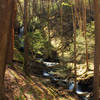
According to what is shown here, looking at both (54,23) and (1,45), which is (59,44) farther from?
(1,45)

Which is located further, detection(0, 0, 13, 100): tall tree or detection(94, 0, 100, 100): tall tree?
detection(94, 0, 100, 100): tall tree

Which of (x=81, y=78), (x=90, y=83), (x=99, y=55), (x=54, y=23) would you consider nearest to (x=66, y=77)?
(x=81, y=78)

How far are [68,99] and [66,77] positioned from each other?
452 cm

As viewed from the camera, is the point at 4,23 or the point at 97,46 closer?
the point at 4,23

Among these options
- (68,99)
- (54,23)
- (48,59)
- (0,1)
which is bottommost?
(68,99)

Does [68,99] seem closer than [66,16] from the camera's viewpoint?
Yes

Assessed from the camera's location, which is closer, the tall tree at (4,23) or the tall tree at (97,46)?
the tall tree at (4,23)

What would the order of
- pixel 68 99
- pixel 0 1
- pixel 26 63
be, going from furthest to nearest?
pixel 26 63
pixel 68 99
pixel 0 1

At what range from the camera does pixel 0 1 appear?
11.4 feet

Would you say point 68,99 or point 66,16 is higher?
point 66,16

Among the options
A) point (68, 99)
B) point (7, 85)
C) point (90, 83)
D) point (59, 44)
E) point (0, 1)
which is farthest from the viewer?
point (59, 44)

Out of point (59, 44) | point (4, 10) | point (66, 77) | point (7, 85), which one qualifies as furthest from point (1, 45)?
point (59, 44)

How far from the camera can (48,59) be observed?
22.3m

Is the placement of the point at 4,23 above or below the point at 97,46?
above
